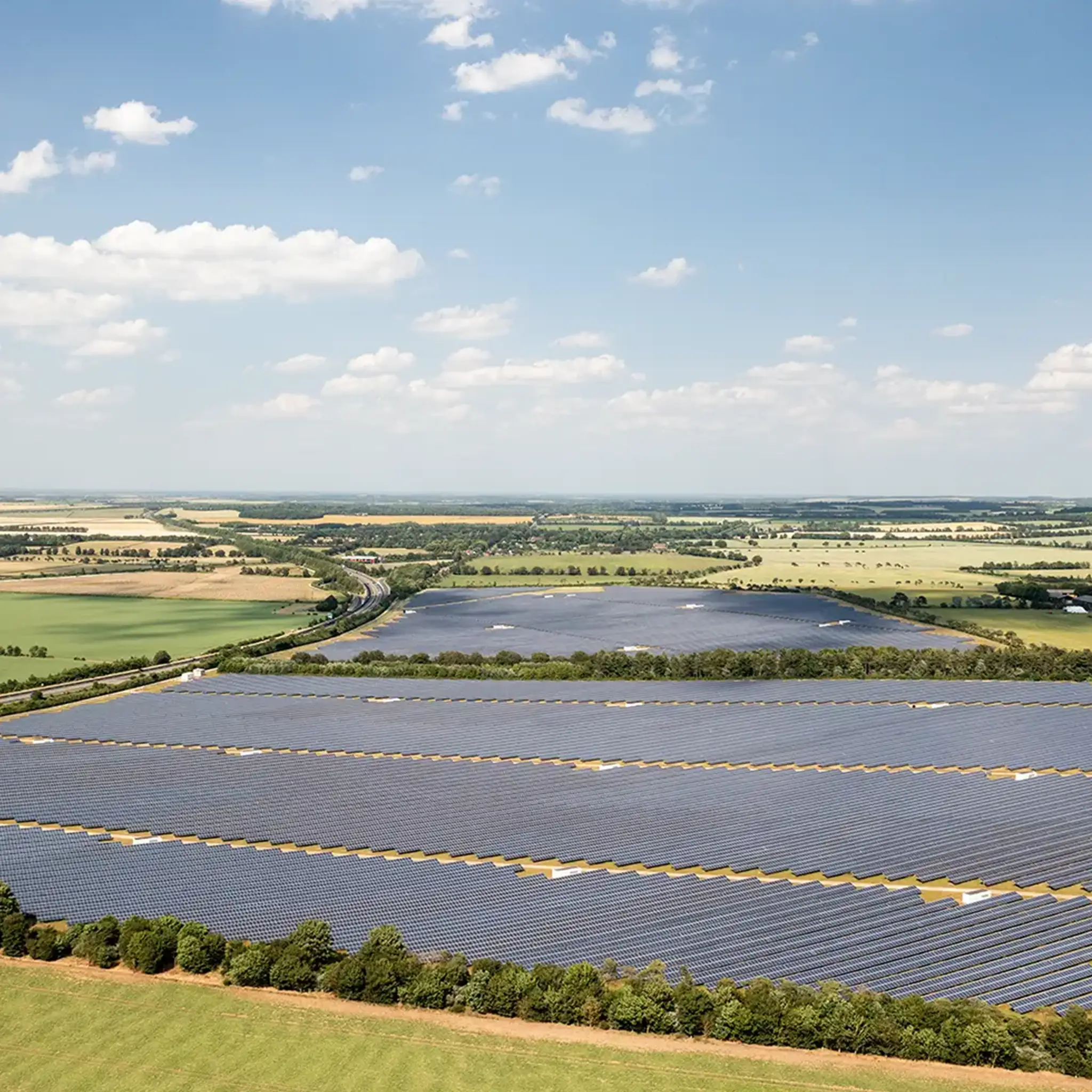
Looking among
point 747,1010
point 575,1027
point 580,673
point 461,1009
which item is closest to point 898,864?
point 747,1010

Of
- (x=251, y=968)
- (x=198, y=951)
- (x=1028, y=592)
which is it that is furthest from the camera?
(x=1028, y=592)

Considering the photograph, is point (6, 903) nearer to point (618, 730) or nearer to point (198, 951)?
point (198, 951)

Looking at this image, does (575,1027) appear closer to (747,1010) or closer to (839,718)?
(747,1010)

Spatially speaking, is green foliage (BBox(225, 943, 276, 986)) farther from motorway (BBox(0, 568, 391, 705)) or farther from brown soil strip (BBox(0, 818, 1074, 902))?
motorway (BBox(0, 568, 391, 705))

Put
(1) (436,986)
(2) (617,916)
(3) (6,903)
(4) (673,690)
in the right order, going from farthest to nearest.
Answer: (4) (673,690) < (2) (617,916) < (3) (6,903) < (1) (436,986)

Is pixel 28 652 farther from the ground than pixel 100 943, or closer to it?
farther from the ground

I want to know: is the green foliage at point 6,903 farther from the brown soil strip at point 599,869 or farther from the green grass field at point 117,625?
the green grass field at point 117,625

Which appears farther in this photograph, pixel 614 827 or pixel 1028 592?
pixel 1028 592

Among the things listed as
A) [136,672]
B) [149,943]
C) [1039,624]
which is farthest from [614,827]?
[1039,624]
